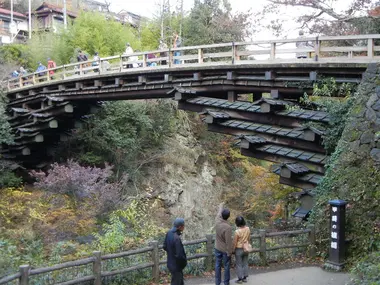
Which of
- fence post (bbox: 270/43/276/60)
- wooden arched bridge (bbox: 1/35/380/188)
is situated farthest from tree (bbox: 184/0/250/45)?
fence post (bbox: 270/43/276/60)

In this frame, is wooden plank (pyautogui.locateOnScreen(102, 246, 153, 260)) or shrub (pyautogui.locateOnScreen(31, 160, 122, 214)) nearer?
wooden plank (pyautogui.locateOnScreen(102, 246, 153, 260))

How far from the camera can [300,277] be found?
29.1 feet

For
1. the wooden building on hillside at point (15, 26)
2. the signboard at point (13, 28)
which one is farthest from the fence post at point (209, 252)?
the wooden building on hillside at point (15, 26)

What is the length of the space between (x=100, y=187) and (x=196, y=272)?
885 centimetres

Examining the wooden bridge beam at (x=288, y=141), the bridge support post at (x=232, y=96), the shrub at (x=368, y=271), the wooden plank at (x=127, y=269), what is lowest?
the wooden plank at (x=127, y=269)

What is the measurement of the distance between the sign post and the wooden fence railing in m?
1.10

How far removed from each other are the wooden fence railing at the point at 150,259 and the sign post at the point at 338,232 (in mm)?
1098

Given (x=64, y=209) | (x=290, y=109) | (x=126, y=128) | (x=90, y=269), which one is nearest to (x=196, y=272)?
(x=90, y=269)

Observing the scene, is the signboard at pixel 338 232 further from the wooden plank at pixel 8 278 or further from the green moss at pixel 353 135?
the wooden plank at pixel 8 278

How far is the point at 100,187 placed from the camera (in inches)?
682

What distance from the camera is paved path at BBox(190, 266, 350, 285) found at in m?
8.45

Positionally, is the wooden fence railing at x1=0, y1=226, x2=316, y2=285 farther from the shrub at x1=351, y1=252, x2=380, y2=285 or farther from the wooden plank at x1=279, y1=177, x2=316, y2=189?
the shrub at x1=351, y1=252, x2=380, y2=285

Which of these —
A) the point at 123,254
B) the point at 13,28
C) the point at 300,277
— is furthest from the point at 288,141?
the point at 13,28

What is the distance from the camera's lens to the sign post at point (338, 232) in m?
8.92
